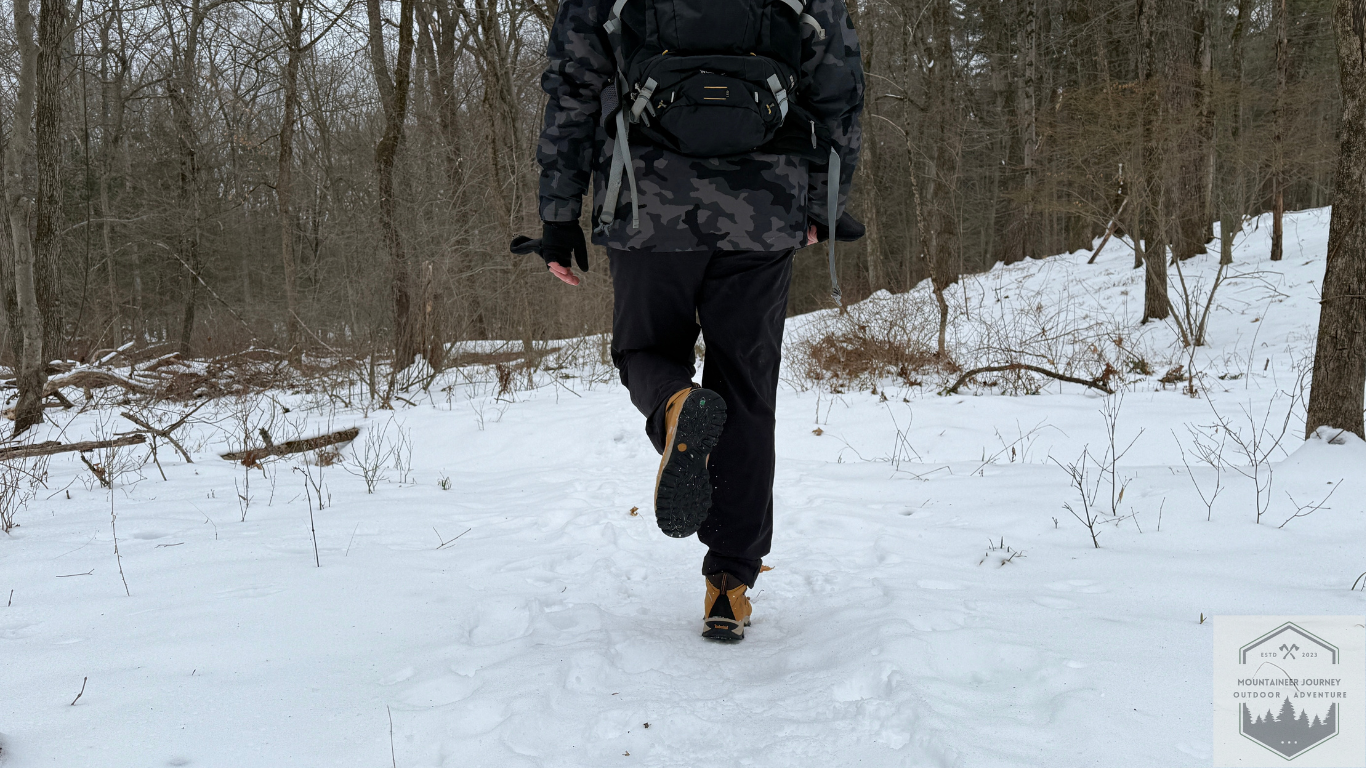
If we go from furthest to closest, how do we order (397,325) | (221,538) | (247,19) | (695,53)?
(247,19)
(397,325)
(221,538)
(695,53)

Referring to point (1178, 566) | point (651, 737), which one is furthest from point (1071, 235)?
point (651, 737)

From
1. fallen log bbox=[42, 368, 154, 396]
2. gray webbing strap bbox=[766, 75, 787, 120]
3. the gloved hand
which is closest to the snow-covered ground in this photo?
the gloved hand

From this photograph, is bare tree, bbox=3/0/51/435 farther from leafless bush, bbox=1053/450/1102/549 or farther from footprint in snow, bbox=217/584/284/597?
A: leafless bush, bbox=1053/450/1102/549

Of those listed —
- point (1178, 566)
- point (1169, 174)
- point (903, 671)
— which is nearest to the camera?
point (903, 671)

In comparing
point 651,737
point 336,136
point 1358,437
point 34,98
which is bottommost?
point 651,737

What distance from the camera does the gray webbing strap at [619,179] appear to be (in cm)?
176

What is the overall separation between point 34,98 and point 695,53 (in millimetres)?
7481

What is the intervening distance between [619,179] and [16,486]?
2.84m

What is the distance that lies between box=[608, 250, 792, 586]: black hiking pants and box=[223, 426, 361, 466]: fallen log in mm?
3089

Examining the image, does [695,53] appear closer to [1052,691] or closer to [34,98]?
[1052,691]

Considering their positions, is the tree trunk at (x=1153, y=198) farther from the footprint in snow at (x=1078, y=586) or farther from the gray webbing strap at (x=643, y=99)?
the gray webbing strap at (x=643, y=99)

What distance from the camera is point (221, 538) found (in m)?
2.55
